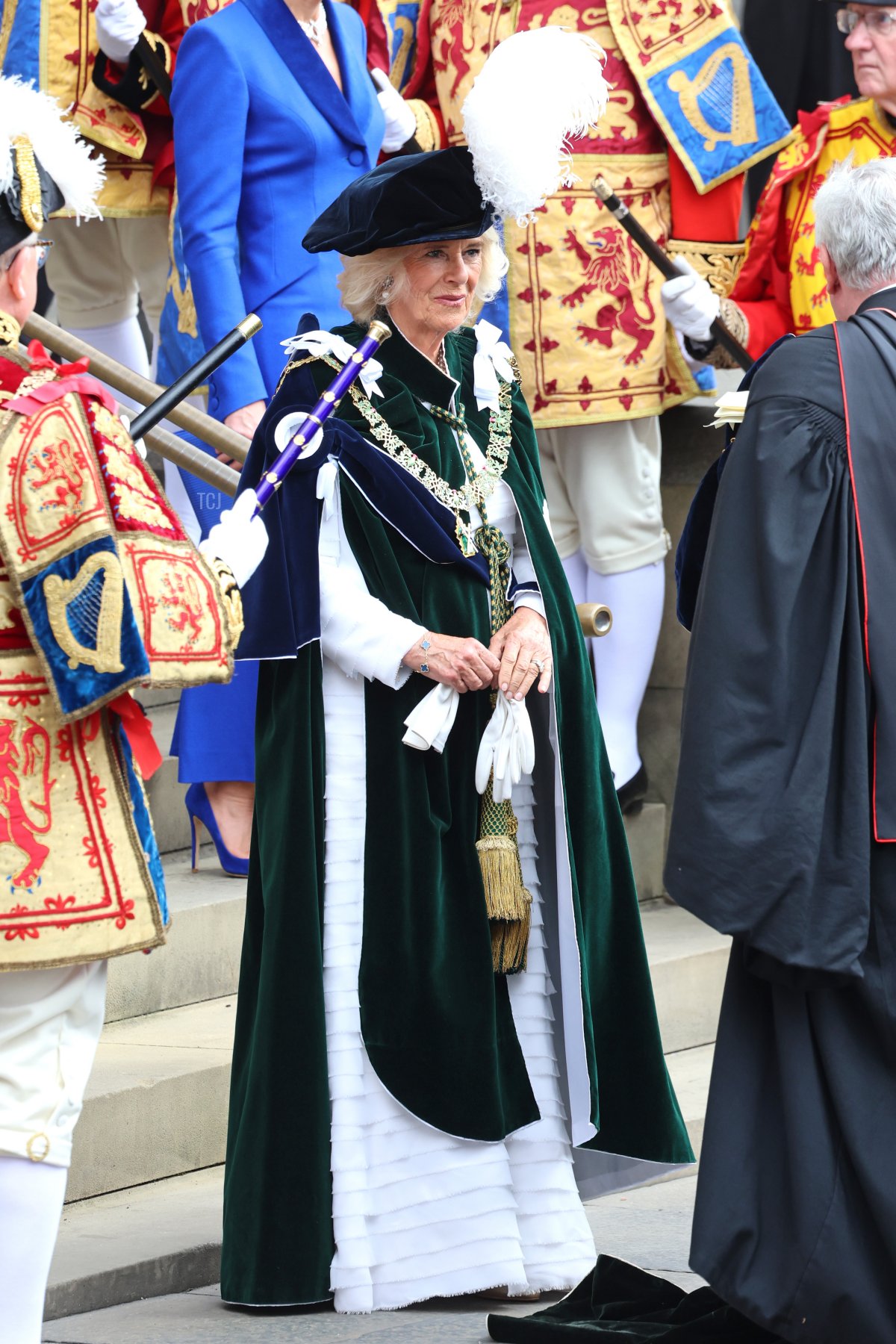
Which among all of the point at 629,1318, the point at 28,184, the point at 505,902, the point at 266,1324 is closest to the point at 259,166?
the point at 505,902

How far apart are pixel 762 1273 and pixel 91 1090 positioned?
1.50 m

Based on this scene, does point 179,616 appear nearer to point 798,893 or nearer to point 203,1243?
point 798,893

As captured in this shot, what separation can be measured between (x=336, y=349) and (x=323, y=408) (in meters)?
0.24

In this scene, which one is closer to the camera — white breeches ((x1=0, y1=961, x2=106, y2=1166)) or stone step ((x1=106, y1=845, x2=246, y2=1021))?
white breeches ((x1=0, y1=961, x2=106, y2=1166))

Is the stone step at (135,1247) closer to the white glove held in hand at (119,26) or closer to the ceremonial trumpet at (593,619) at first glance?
the ceremonial trumpet at (593,619)

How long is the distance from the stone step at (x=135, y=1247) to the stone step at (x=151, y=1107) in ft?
0.17

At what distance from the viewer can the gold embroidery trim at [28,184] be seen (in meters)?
2.83

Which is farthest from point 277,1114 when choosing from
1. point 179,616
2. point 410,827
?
point 179,616

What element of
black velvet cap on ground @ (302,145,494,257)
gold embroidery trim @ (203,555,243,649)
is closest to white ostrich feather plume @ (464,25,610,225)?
black velvet cap on ground @ (302,145,494,257)

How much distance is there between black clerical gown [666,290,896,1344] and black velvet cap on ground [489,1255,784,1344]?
211 mm

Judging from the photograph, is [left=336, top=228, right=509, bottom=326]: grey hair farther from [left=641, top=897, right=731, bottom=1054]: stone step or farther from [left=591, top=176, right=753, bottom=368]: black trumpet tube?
[left=641, top=897, right=731, bottom=1054]: stone step

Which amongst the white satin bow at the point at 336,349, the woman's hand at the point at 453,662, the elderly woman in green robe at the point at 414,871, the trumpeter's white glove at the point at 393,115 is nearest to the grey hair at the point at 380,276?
the elderly woman in green robe at the point at 414,871

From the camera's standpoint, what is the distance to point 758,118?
5883 mm

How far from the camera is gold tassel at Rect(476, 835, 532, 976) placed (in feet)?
12.4
